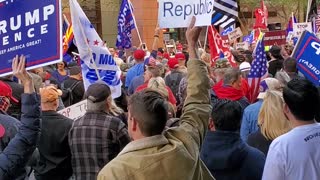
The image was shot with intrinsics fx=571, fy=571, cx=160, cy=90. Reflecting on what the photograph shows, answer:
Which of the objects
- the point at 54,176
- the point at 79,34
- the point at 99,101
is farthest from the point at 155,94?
the point at 79,34

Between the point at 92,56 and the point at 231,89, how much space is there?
1827 mm

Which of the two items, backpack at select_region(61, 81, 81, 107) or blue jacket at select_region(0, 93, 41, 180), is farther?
backpack at select_region(61, 81, 81, 107)

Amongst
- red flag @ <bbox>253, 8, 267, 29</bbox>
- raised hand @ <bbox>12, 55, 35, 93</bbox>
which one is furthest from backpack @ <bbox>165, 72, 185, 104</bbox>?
red flag @ <bbox>253, 8, 267, 29</bbox>

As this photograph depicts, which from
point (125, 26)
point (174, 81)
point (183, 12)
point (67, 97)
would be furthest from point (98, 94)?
point (125, 26)

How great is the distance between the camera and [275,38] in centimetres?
1445

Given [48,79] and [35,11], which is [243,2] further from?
[35,11]

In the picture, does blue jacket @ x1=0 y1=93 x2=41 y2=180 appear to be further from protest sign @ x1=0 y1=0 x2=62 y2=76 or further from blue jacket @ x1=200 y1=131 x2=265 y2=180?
blue jacket @ x1=200 y1=131 x2=265 y2=180

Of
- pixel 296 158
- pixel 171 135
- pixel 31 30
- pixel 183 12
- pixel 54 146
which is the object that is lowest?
pixel 54 146

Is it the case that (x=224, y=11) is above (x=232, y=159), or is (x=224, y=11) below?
above

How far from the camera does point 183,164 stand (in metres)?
2.93

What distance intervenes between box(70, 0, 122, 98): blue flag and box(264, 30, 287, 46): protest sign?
7.68 metres

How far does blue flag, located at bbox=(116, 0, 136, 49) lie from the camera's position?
40.6 ft

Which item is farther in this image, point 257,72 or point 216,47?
point 216,47

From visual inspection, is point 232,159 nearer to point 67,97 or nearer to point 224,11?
point 67,97
